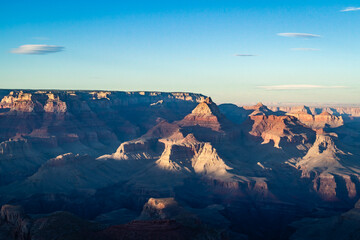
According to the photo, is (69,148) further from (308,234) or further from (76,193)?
(308,234)

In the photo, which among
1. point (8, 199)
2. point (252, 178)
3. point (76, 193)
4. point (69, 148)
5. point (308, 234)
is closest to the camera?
point (308, 234)

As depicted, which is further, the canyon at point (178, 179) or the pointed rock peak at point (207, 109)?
the pointed rock peak at point (207, 109)

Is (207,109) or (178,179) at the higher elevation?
(207,109)

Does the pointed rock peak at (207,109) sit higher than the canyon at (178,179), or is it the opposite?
the pointed rock peak at (207,109)

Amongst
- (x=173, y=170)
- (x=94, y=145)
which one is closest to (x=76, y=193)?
(x=173, y=170)

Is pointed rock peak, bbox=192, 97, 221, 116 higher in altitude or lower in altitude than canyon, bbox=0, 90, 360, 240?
higher

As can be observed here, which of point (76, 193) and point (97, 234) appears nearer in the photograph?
point (97, 234)

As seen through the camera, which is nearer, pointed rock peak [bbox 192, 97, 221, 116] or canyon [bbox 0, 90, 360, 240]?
canyon [bbox 0, 90, 360, 240]

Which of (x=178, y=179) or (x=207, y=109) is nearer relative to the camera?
(x=178, y=179)
